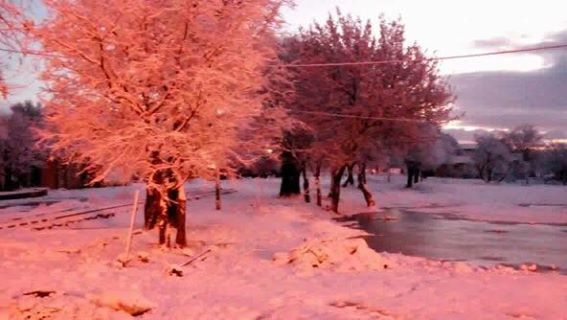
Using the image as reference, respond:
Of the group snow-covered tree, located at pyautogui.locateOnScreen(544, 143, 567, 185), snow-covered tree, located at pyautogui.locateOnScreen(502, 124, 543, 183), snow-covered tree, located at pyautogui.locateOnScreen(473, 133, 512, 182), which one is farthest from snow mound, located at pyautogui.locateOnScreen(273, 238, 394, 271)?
snow-covered tree, located at pyautogui.locateOnScreen(502, 124, 543, 183)

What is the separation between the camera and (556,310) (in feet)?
32.9

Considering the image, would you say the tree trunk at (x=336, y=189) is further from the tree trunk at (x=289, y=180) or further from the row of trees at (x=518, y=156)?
the row of trees at (x=518, y=156)

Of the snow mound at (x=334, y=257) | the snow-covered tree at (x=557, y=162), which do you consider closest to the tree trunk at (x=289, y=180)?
the snow mound at (x=334, y=257)

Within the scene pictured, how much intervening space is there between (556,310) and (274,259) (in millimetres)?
7121

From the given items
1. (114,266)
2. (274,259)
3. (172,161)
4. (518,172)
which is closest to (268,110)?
(172,161)

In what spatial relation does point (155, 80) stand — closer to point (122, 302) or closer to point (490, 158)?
point (122, 302)

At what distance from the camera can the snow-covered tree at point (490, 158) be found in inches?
4929

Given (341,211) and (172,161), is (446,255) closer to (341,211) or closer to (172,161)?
(172,161)

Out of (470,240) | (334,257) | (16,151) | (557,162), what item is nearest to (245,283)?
(334,257)

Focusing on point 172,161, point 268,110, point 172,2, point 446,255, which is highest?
point 172,2

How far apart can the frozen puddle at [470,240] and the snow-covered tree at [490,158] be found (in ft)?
293

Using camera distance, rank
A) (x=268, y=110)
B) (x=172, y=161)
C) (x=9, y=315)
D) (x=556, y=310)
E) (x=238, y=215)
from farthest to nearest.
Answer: (x=238, y=215)
(x=268, y=110)
(x=172, y=161)
(x=556, y=310)
(x=9, y=315)

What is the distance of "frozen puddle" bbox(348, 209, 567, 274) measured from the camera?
70.5 feet

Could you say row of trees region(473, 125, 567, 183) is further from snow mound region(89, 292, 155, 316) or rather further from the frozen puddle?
snow mound region(89, 292, 155, 316)
